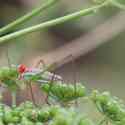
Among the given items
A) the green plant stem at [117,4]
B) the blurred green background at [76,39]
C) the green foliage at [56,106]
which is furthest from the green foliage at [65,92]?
the blurred green background at [76,39]

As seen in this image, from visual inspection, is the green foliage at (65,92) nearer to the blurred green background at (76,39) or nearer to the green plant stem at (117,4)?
the green plant stem at (117,4)

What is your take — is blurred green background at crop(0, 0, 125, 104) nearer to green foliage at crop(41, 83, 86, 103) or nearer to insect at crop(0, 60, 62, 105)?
insect at crop(0, 60, 62, 105)

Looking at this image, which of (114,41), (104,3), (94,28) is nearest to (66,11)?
(94,28)

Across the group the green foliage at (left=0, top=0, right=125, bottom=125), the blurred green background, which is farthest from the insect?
the blurred green background

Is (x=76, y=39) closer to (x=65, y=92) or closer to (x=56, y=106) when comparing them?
(x=65, y=92)

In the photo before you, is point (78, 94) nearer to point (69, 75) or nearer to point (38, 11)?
point (38, 11)

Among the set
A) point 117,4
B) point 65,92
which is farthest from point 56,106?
point 117,4

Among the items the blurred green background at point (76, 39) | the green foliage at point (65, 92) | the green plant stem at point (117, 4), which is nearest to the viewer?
the green foliage at point (65, 92)

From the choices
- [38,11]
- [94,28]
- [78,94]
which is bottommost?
[78,94]
